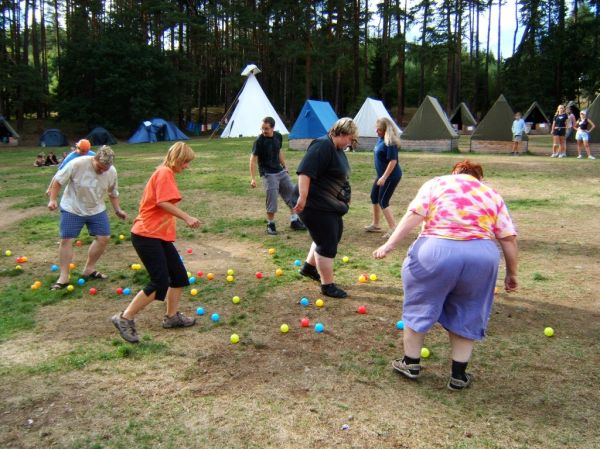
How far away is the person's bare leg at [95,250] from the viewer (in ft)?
19.3

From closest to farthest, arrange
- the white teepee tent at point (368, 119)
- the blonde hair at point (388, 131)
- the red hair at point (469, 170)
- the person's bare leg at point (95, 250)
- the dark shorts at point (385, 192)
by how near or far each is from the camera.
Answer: the red hair at point (469, 170) < the person's bare leg at point (95, 250) < the blonde hair at point (388, 131) < the dark shorts at point (385, 192) < the white teepee tent at point (368, 119)

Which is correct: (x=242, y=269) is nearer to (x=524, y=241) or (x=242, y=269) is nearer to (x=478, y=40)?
(x=524, y=241)

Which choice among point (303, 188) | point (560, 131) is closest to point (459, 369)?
point (303, 188)

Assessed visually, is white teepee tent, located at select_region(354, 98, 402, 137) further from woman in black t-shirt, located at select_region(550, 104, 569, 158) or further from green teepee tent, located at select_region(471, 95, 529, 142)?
woman in black t-shirt, located at select_region(550, 104, 569, 158)

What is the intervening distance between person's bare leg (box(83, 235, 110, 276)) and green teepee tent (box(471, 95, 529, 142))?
1742 centimetres

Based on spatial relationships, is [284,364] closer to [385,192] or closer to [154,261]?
[154,261]

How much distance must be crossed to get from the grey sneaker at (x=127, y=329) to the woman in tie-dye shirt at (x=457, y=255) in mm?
2213

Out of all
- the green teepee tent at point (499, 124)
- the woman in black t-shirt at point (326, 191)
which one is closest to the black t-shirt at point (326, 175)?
the woman in black t-shirt at point (326, 191)

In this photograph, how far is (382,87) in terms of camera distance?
40969 millimetres

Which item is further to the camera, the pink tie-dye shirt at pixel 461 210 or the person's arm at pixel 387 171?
the person's arm at pixel 387 171

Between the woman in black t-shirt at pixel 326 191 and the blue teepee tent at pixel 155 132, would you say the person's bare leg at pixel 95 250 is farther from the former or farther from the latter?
the blue teepee tent at pixel 155 132

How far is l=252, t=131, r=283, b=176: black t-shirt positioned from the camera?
7762 millimetres

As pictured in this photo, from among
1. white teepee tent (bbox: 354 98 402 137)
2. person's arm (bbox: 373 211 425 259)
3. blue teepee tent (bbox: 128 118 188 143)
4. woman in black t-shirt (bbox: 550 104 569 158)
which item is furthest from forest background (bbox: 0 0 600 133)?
person's arm (bbox: 373 211 425 259)

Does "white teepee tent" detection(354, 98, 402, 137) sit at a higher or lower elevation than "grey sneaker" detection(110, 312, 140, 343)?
higher
